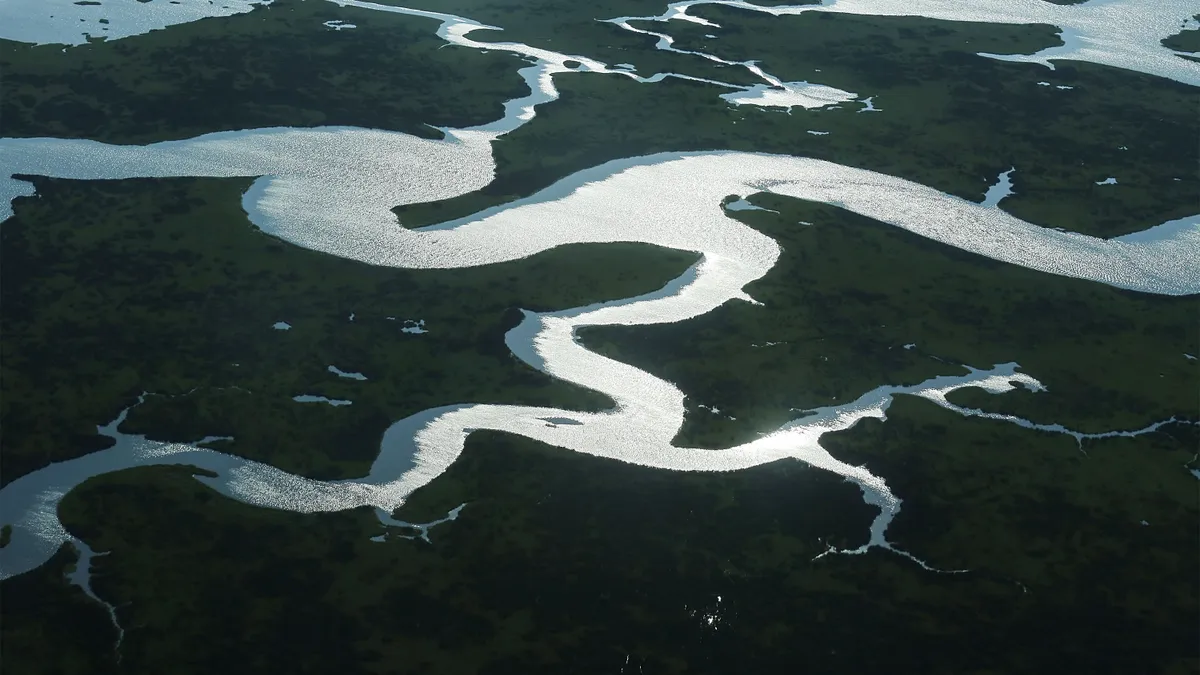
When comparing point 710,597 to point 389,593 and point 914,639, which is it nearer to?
point 914,639

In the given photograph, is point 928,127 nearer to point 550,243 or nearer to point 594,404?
point 550,243

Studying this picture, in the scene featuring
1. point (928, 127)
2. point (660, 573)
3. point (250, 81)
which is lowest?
point (660, 573)

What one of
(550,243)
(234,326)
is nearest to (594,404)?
(550,243)

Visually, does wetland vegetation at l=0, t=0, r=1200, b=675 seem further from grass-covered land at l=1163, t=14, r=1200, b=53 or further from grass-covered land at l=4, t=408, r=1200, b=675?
grass-covered land at l=1163, t=14, r=1200, b=53

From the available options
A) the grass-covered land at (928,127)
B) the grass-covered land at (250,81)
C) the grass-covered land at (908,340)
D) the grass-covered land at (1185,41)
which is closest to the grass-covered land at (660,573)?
the grass-covered land at (908,340)

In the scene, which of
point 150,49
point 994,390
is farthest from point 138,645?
point 150,49

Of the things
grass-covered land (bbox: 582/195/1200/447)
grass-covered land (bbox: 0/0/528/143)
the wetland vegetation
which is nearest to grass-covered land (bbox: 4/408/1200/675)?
the wetland vegetation
